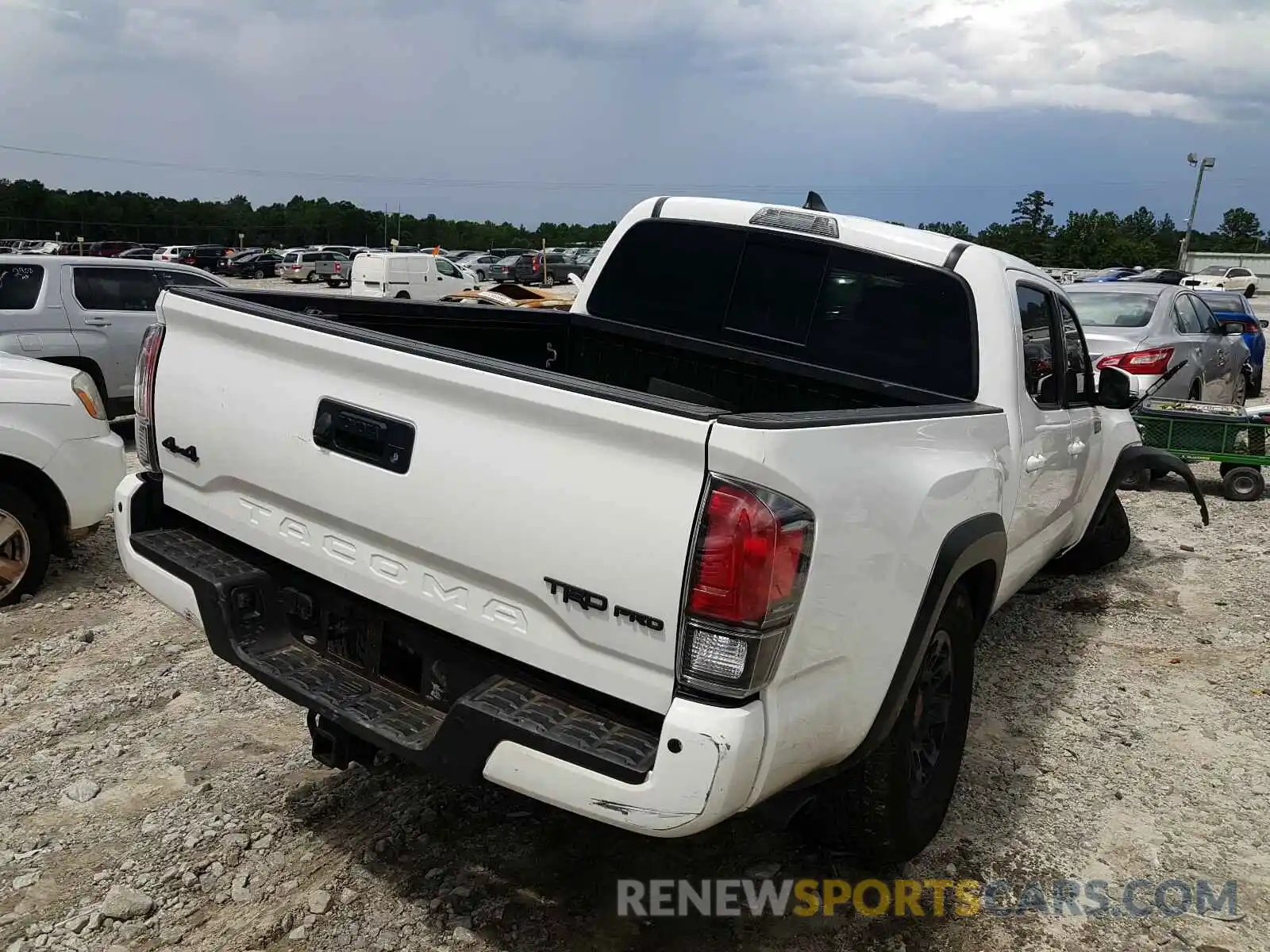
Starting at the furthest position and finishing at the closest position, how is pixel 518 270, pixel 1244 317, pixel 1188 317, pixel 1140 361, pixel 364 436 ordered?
pixel 518 270 → pixel 1244 317 → pixel 1188 317 → pixel 1140 361 → pixel 364 436

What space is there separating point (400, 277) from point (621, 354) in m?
25.8

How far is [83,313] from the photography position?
10.1 metres

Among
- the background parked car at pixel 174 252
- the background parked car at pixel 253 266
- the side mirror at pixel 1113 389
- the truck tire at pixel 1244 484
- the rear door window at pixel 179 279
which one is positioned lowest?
the background parked car at pixel 253 266

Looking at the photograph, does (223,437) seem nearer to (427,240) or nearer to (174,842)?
(174,842)

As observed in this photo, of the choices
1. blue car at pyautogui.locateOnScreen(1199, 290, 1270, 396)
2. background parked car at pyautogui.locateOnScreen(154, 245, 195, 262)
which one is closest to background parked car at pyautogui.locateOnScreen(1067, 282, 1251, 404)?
blue car at pyautogui.locateOnScreen(1199, 290, 1270, 396)

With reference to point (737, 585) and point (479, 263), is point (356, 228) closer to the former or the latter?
point (479, 263)

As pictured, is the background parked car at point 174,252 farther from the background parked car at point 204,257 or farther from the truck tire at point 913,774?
the truck tire at point 913,774

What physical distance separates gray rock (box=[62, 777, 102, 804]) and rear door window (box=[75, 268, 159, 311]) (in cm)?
752

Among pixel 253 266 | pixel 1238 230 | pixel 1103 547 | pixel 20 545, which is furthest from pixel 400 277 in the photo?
pixel 1238 230

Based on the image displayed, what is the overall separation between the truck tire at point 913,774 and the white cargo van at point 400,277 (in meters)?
25.6

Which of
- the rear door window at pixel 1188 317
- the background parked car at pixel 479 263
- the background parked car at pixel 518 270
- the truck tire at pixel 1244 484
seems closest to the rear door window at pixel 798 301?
the truck tire at pixel 1244 484

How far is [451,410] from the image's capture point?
2.59 meters

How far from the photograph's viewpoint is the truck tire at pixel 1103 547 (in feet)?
22.2

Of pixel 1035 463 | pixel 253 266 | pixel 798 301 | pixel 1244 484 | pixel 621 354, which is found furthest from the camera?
pixel 253 266
